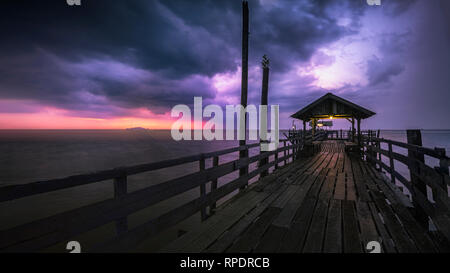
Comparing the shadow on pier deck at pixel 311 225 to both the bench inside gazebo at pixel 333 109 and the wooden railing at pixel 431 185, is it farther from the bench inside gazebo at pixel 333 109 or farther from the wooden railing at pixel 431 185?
the bench inside gazebo at pixel 333 109

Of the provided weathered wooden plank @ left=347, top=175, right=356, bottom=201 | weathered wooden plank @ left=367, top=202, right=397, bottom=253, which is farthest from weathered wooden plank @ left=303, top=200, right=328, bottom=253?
weathered wooden plank @ left=347, top=175, right=356, bottom=201

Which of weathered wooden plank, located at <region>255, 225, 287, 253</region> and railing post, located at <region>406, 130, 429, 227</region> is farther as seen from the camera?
railing post, located at <region>406, 130, 429, 227</region>

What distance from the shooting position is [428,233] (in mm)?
2850

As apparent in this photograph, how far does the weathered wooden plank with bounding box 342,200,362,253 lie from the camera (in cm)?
248

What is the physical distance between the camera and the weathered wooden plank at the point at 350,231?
2.48 meters

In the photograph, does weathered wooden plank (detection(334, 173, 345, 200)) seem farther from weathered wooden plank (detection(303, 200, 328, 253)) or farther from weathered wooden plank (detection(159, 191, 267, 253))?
weathered wooden plank (detection(159, 191, 267, 253))

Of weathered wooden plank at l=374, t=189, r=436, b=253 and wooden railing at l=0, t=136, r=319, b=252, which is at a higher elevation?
wooden railing at l=0, t=136, r=319, b=252

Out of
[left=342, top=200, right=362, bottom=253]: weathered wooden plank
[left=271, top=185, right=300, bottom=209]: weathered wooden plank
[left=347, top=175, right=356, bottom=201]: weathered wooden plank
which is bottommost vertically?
[left=271, top=185, right=300, bottom=209]: weathered wooden plank

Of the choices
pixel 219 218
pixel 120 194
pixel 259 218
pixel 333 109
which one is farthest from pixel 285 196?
pixel 333 109
